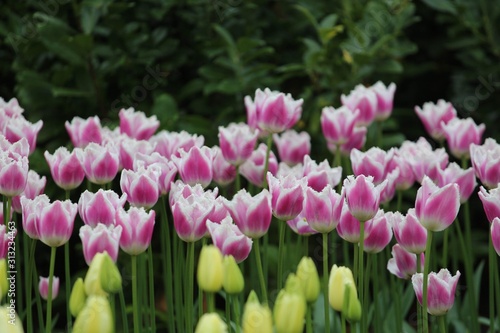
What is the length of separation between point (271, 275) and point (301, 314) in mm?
1815

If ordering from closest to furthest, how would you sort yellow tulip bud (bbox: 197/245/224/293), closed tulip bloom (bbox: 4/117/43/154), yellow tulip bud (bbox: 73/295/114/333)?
yellow tulip bud (bbox: 73/295/114/333) < yellow tulip bud (bbox: 197/245/224/293) < closed tulip bloom (bbox: 4/117/43/154)

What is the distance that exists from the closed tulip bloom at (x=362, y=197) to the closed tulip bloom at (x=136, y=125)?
0.79m

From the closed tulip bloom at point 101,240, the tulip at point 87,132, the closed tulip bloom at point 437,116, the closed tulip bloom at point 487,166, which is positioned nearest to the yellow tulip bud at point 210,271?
the closed tulip bloom at point 101,240

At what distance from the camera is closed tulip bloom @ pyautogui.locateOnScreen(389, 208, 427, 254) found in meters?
1.58

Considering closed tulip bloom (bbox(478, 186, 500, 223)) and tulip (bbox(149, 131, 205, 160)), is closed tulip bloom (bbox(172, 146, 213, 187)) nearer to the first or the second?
tulip (bbox(149, 131, 205, 160))

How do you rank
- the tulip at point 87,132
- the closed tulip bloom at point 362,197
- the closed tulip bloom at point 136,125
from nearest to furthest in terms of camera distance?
the closed tulip bloom at point 362,197, the tulip at point 87,132, the closed tulip bloom at point 136,125

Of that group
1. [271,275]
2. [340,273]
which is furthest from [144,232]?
[271,275]

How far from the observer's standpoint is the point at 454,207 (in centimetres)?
148

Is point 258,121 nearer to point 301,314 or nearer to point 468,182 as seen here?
point 468,182

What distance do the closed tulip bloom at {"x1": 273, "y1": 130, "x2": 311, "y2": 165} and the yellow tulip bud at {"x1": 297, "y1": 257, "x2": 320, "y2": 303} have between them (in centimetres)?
106

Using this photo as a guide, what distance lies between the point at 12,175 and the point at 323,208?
604 millimetres

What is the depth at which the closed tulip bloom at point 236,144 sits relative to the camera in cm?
198

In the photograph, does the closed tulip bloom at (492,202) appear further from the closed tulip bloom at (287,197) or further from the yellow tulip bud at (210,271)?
the yellow tulip bud at (210,271)

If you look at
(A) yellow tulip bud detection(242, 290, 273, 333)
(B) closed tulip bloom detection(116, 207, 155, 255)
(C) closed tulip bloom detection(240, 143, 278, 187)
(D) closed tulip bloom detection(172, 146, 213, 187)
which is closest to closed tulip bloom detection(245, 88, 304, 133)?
(C) closed tulip bloom detection(240, 143, 278, 187)
